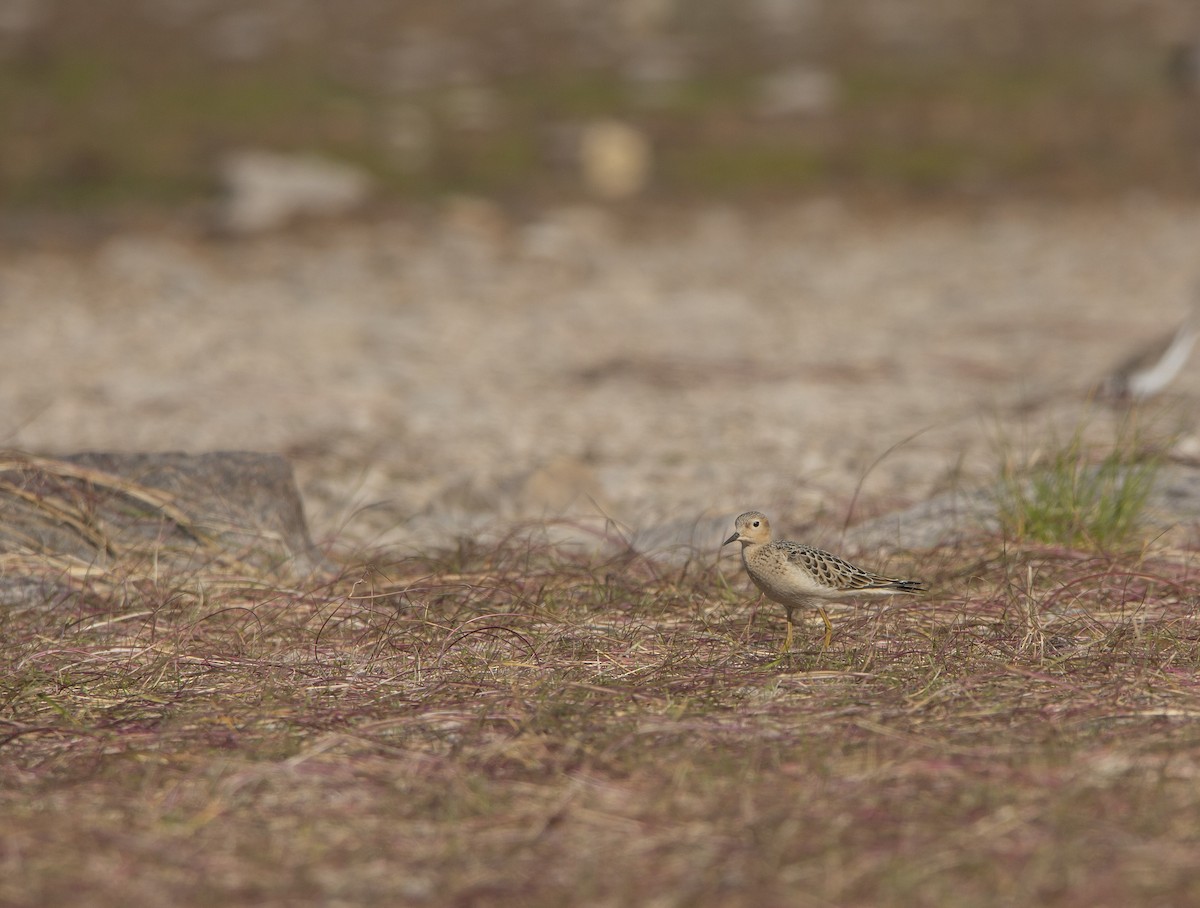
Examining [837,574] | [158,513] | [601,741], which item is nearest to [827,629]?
[837,574]

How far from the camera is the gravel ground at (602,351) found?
7465mm

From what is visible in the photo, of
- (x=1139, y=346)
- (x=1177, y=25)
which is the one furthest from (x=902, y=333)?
(x=1177, y=25)

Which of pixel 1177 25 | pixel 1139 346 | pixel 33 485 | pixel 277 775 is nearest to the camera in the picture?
pixel 277 775

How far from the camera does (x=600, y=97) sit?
1844 centimetres

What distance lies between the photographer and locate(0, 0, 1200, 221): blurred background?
15.8 m

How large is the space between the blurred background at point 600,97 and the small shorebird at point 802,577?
1082 centimetres

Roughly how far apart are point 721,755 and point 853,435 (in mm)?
4616

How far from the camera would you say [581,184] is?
1564 cm

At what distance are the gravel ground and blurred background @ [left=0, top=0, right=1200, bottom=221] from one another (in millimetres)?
1236

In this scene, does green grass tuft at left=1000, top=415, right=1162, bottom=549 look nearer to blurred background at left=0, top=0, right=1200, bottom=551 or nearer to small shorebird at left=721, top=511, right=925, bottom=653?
blurred background at left=0, top=0, right=1200, bottom=551

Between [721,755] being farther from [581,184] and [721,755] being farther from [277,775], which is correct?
[581,184]

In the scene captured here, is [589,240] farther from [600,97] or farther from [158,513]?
[158,513]

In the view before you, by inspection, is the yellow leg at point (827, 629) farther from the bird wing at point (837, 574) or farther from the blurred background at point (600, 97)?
the blurred background at point (600, 97)

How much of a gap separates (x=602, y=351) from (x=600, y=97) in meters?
8.56
